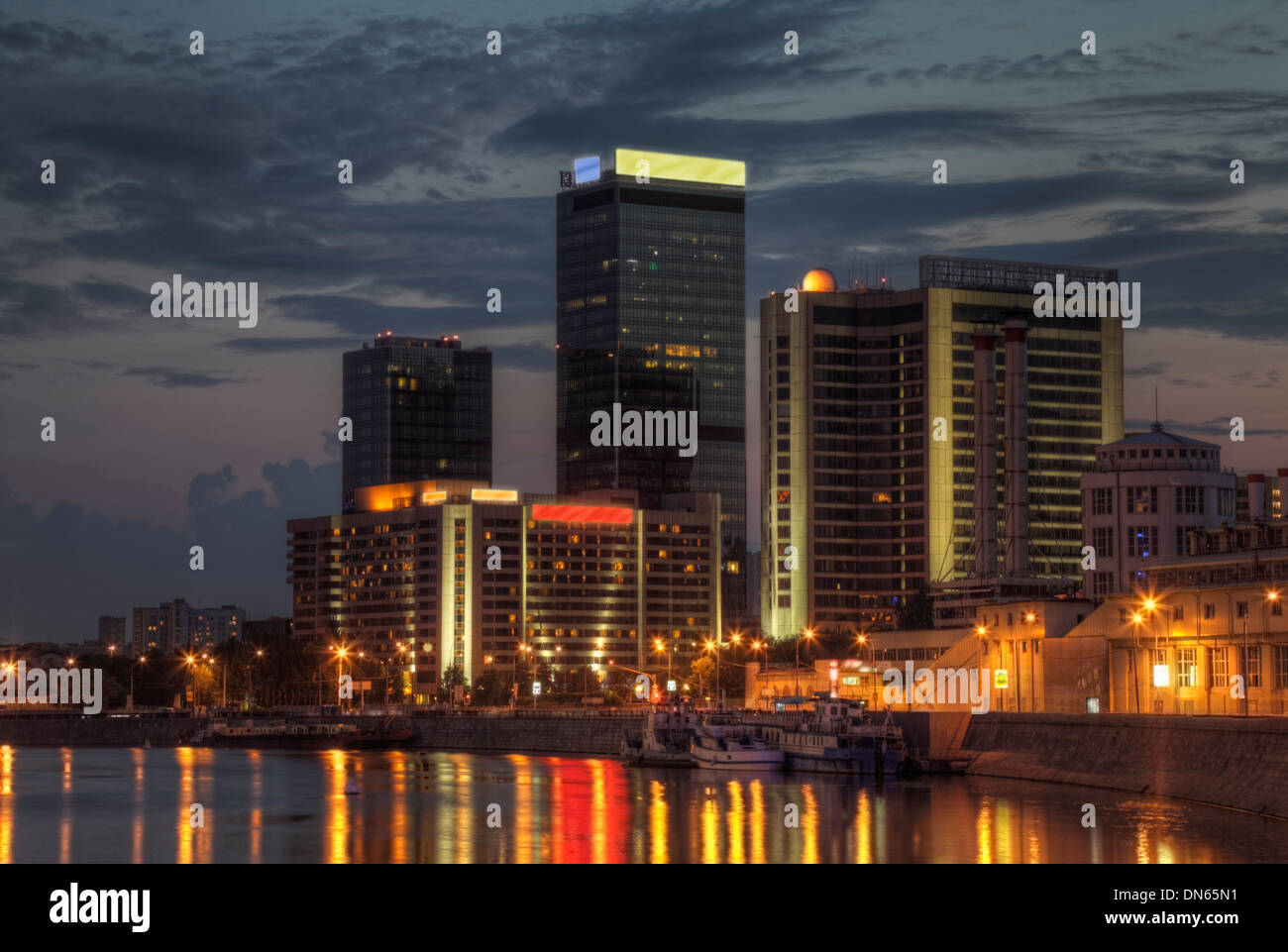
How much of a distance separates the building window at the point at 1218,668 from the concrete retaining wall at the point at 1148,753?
42.6 feet

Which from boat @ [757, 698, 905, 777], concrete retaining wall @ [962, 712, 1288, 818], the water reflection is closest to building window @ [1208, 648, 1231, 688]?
concrete retaining wall @ [962, 712, 1288, 818]

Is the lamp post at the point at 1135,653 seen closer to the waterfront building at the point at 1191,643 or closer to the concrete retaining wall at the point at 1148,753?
the waterfront building at the point at 1191,643

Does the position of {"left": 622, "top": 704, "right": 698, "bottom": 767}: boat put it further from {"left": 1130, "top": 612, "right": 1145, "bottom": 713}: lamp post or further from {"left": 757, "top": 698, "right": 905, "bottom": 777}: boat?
{"left": 1130, "top": 612, "right": 1145, "bottom": 713}: lamp post

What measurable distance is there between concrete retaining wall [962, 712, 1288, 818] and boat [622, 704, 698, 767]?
33189 millimetres

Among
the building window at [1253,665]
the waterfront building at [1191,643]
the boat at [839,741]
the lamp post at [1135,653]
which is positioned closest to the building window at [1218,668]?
the waterfront building at [1191,643]

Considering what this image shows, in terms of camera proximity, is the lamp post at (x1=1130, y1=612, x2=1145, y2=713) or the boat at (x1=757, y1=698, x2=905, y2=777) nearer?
the lamp post at (x1=1130, y1=612, x2=1145, y2=713)

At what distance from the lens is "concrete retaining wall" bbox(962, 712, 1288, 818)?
101 metres

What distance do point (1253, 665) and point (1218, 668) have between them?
11.1 feet

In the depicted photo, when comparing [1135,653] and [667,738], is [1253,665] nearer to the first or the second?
[1135,653]

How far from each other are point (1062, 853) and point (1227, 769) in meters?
22.0

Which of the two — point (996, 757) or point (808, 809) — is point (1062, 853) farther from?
point (996, 757)

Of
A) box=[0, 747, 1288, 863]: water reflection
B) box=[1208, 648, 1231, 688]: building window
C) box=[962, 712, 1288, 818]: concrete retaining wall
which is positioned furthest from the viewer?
box=[1208, 648, 1231, 688]: building window
